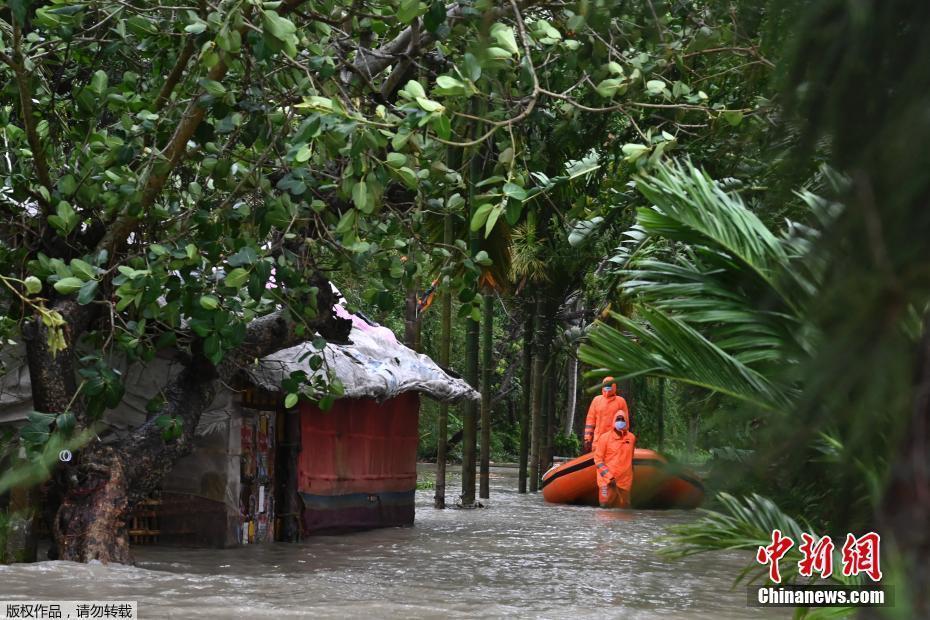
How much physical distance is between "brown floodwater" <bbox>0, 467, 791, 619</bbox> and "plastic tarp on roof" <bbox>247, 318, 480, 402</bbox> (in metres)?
1.63

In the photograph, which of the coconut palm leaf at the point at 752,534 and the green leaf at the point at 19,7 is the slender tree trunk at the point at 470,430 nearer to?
the green leaf at the point at 19,7

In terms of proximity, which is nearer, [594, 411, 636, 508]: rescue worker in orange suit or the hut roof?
the hut roof

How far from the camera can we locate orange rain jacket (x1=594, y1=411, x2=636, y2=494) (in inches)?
706

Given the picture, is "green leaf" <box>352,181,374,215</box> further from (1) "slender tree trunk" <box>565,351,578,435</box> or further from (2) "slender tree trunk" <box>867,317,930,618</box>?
(1) "slender tree trunk" <box>565,351,578,435</box>

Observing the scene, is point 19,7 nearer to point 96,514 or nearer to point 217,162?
point 217,162

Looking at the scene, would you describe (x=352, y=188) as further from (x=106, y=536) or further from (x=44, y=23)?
(x=106, y=536)

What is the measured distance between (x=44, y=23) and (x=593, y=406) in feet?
42.2

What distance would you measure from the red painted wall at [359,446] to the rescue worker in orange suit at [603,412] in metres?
4.23

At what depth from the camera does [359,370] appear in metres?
12.0

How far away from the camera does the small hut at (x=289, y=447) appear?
1092 cm

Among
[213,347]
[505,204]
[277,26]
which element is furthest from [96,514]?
[505,204]

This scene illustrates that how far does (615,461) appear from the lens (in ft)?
59.1

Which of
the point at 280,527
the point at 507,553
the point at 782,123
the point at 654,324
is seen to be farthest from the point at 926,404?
the point at 280,527

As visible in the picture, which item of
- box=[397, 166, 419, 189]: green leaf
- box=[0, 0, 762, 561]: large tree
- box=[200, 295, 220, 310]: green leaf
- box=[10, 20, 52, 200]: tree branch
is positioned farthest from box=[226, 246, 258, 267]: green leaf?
box=[10, 20, 52, 200]: tree branch
